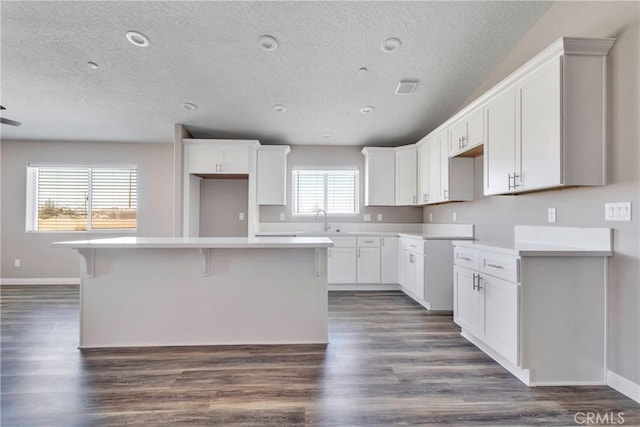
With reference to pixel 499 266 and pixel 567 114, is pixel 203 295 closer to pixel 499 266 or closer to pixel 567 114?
pixel 499 266

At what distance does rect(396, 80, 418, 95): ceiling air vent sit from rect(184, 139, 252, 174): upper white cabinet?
2204 millimetres

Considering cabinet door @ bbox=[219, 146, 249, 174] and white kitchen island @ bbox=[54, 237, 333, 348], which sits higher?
cabinet door @ bbox=[219, 146, 249, 174]

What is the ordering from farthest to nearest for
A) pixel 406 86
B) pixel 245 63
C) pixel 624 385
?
pixel 406 86, pixel 245 63, pixel 624 385

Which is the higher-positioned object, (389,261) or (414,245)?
(414,245)

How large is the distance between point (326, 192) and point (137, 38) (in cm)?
335

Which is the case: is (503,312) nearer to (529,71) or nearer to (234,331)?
(529,71)

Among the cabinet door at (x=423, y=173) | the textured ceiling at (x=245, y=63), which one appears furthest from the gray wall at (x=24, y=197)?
the cabinet door at (x=423, y=173)

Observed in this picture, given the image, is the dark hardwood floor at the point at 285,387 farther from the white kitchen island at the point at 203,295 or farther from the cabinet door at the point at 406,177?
the cabinet door at the point at 406,177

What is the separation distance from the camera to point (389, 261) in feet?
15.4

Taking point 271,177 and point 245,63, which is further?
point 271,177

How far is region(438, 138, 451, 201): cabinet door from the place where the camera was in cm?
375

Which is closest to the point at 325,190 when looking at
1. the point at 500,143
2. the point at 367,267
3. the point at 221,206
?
the point at 367,267

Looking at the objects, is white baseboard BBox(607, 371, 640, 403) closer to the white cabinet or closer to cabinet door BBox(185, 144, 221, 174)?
the white cabinet

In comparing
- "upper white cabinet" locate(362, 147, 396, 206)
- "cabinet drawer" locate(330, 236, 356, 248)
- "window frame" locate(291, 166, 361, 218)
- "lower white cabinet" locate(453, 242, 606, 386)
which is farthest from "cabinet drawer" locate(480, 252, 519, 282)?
"window frame" locate(291, 166, 361, 218)
